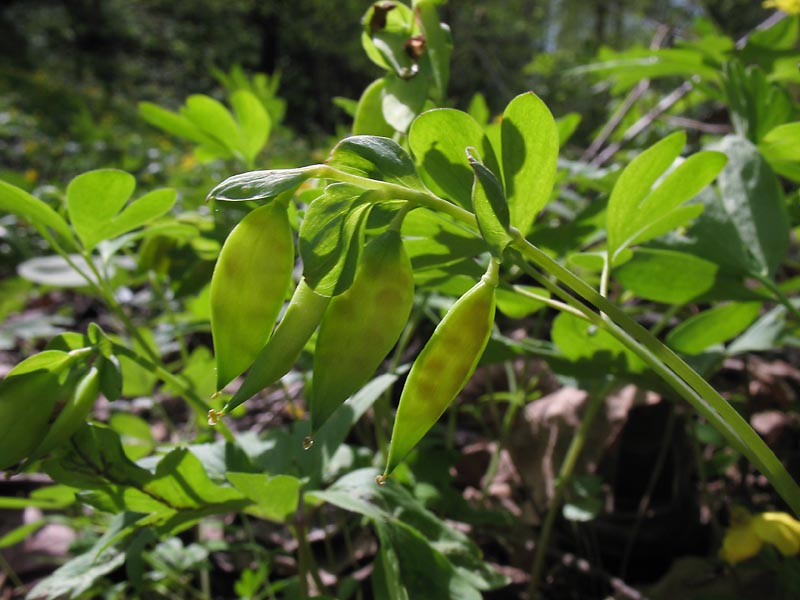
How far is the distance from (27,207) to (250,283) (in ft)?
0.97

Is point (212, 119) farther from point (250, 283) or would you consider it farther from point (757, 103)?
point (757, 103)

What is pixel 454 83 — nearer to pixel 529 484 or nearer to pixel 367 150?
pixel 529 484

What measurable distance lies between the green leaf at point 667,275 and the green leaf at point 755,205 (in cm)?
5

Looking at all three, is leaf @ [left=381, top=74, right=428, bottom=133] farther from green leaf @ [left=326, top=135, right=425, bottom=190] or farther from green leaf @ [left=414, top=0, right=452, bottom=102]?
green leaf @ [left=326, top=135, right=425, bottom=190]

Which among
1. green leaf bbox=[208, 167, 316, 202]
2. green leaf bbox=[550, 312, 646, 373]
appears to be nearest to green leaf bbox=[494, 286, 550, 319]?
green leaf bbox=[550, 312, 646, 373]

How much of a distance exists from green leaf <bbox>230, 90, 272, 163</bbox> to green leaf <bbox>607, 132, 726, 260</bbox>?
53cm

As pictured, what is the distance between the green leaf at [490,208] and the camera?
13.5 inches

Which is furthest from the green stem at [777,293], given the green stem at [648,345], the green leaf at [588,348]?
the green stem at [648,345]

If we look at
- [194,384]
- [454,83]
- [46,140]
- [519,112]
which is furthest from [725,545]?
[454,83]

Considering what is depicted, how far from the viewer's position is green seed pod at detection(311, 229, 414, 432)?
0.38 meters

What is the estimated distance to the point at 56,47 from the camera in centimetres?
Answer: 1326

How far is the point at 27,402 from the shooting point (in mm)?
474

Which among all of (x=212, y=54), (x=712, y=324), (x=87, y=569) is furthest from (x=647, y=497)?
(x=212, y=54)

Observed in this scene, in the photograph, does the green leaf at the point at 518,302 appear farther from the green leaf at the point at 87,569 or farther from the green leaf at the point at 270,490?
the green leaf at the point at 87,569
